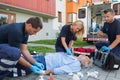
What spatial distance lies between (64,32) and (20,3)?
11433 mm

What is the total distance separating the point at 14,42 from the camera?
367cm

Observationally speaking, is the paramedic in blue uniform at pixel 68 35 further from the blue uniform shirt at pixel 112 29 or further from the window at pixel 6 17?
the window at pixel 6 17

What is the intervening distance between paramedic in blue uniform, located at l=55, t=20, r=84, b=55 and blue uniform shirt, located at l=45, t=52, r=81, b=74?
0.38m

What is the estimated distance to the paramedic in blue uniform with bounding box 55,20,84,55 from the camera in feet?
15.6

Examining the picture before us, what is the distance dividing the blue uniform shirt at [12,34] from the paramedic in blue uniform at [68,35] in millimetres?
1339

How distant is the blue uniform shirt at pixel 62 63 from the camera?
435 centimetres

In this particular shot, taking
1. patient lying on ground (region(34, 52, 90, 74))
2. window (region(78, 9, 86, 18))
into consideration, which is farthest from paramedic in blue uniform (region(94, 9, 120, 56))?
window (region(78, 9, 86, 18))

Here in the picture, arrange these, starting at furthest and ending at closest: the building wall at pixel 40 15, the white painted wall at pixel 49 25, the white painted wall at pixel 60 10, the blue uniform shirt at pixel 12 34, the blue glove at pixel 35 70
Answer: the white painted wall at pixel 60 10
the white painted wall at pixel 49 25
the building wall at pixel 40 15
the blue glove at pixel 35 70
the blue uniform shirt at pixel 12 34

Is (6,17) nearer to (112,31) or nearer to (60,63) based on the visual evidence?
(112,31)

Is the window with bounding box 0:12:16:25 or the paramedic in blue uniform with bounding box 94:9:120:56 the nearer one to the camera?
the paramedic in blue uniform with bounding box 94:9:120:56

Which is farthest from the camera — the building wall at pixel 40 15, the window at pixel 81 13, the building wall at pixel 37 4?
the building wall at pixel 40 15

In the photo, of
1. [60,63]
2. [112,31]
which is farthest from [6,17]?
[60,63]

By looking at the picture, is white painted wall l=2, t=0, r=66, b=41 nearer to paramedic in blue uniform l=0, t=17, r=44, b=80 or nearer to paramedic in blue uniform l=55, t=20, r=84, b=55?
paramedic in blue uniform l=55, t=20, r=84, b=55

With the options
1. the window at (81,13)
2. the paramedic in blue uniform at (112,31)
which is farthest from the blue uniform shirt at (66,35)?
the window at (81,13)
